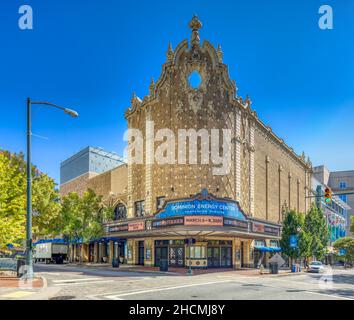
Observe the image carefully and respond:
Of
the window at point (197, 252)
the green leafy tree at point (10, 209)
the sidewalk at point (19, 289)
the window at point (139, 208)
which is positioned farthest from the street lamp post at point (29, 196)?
the window at point (139, 208)

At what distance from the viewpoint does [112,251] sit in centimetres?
5553

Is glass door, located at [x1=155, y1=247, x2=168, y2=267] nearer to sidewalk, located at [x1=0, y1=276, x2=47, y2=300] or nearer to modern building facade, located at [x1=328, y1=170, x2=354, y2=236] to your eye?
sidewalk, located at [x1=0, y1=276, x2=47, y2=300]

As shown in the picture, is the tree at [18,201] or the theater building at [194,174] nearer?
the tree at [18,201]

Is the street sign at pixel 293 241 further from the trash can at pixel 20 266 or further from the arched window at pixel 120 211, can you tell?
the trash can at pixel 20 266

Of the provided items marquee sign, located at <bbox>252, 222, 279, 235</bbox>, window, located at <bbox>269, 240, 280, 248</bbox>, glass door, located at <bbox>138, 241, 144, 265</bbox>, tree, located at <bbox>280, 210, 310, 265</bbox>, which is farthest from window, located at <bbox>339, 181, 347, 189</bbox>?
glass door, located at <bbox>138, 241, 144, 265</bbox>

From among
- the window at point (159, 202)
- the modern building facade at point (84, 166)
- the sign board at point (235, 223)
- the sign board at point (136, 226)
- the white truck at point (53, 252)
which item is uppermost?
the modern building facade at point (84, 166)

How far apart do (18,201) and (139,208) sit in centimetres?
2224

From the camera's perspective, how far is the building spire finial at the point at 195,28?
45.2 m

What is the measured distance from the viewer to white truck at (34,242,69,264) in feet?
187

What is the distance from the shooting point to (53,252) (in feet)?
187

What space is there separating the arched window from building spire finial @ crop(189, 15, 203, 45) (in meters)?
24.3

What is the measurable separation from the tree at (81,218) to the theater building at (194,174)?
2.34 m
